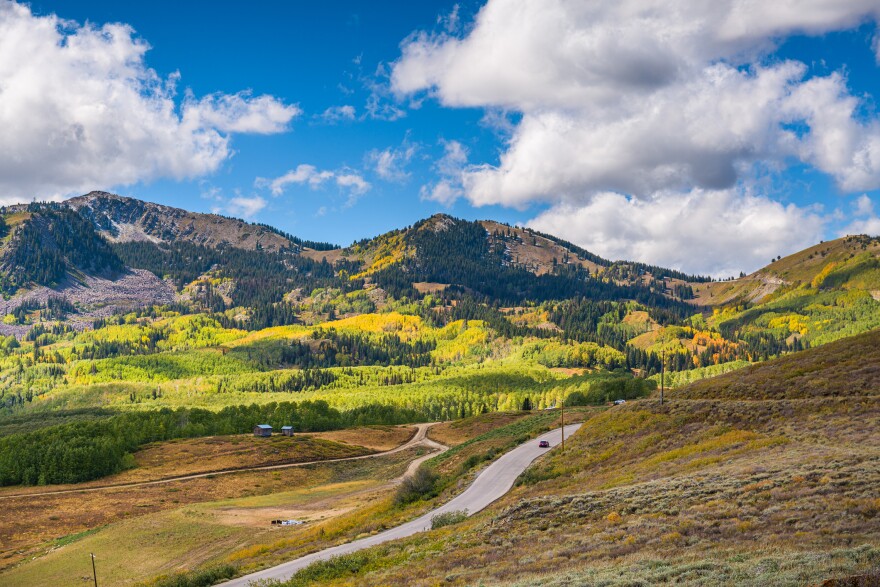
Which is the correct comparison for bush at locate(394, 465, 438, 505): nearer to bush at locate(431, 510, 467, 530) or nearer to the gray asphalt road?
the gray asphalt road

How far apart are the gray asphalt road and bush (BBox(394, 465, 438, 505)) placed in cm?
544

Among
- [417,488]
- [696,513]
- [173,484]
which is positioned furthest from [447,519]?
[173,484]

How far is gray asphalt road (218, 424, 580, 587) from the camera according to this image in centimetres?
4406

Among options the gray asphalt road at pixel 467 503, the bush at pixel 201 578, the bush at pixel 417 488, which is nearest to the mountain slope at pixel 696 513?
the gray asphalt road at pixel 467 503

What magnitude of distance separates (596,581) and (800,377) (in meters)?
55.5

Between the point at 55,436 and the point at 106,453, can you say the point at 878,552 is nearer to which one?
the point at 106,453

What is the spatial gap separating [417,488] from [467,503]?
12.2m

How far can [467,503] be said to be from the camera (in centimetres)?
5725

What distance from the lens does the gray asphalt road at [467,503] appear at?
1735 inches

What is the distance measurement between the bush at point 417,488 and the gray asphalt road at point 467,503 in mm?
5439

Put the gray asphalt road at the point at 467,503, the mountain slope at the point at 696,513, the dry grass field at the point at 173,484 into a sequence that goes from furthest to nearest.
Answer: the dry grass field at the point at 173,484 < the gray asphalt road at the point at 467,503 < the mountain slope at the point at 696,513

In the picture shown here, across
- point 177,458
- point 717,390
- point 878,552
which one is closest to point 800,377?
point 717,390

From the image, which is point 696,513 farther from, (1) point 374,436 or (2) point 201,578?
(1) point 374,436

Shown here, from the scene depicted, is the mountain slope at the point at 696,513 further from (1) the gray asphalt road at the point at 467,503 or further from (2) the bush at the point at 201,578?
(2) the bush at the point at 201,578
